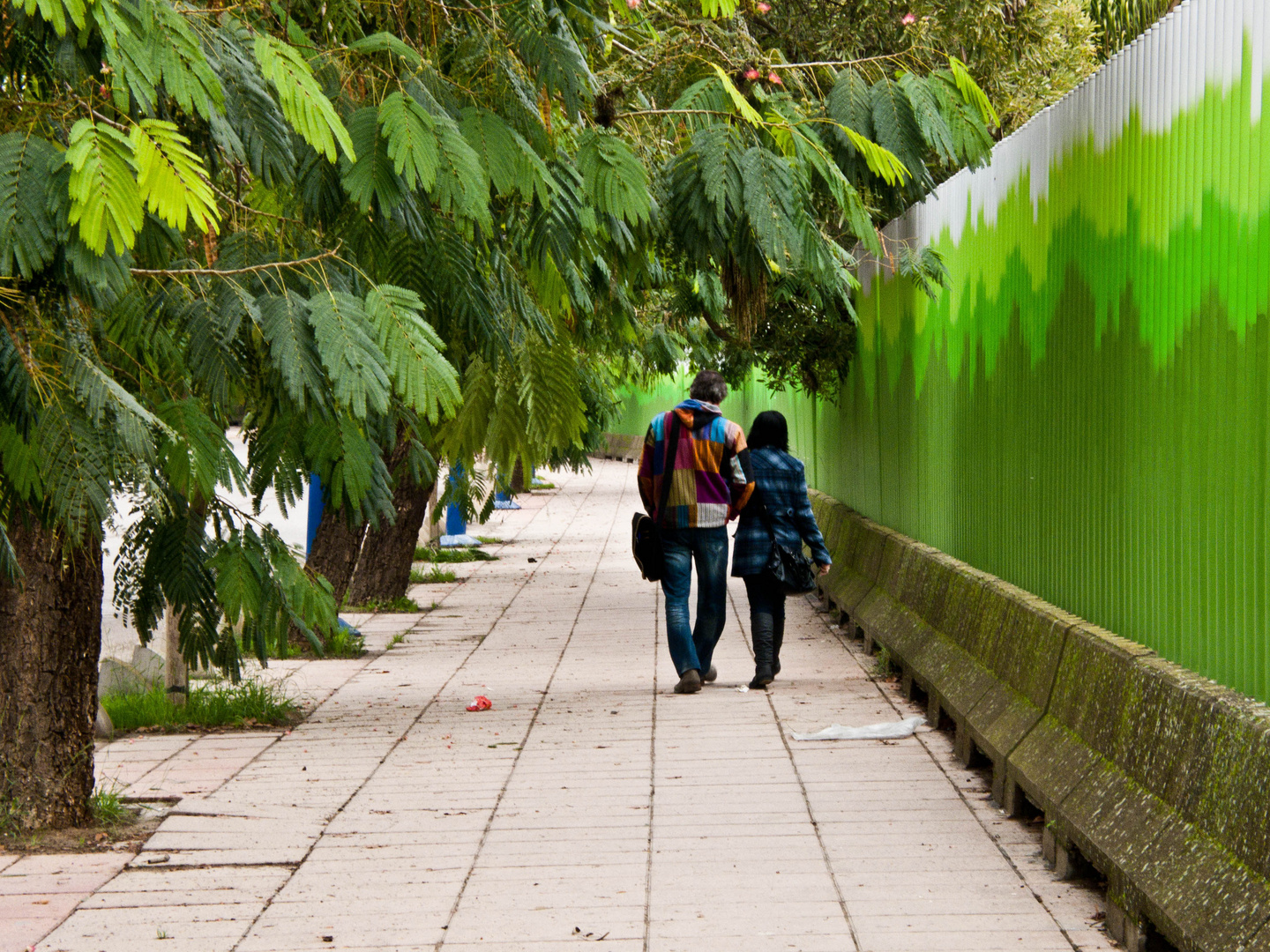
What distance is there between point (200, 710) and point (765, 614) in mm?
3444

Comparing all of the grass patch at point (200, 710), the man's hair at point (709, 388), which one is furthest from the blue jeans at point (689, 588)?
the grass patch at point (200, 710)

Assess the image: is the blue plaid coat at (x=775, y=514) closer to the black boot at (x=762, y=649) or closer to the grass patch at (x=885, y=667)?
the black boot at (x=762, y=649)

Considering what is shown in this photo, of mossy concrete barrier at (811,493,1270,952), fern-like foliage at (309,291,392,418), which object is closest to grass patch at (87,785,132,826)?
fern-like foliage at (309,291,392,418)

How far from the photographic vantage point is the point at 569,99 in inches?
221

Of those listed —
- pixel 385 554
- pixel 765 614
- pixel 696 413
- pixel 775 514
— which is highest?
pixel 696 413

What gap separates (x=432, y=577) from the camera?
17.4 m

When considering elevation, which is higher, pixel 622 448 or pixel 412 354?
pixel 412 354

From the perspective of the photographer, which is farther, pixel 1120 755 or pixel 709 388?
pixel 709 388

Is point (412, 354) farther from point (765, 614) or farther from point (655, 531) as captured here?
point (765, 614)

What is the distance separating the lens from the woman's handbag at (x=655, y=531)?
9.54 metres

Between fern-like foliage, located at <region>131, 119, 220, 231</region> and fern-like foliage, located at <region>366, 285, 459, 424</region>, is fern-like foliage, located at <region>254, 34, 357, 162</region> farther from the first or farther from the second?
fern-like foliage, located at <region>131, 119, 220, 231</region>

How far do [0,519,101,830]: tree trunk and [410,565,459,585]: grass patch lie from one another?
34.6 ft

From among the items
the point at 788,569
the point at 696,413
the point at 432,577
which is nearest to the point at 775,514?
the point at 788,569

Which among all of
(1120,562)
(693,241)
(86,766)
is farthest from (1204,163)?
(86,766)
